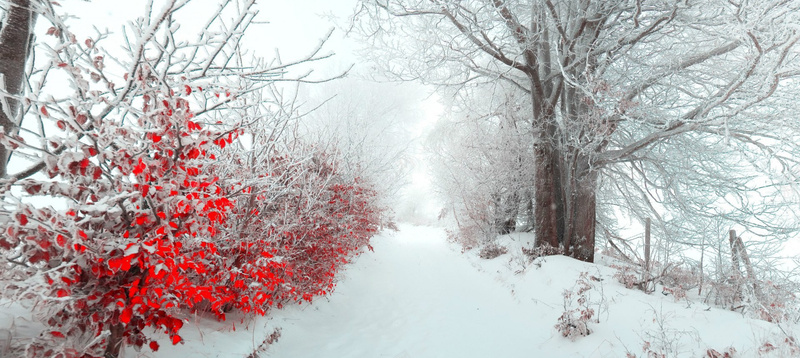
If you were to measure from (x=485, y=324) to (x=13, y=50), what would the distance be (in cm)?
598

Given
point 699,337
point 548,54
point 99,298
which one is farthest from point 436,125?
point 99,298

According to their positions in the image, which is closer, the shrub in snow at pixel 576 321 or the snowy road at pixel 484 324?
the snowy road at pixel 484 324

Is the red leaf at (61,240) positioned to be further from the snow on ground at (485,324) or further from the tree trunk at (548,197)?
the tree trunk at (548,197)

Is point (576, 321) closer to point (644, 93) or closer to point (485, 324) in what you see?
point (485, 324)

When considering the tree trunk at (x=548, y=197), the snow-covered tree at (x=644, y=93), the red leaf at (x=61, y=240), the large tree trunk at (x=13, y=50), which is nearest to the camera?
the red leaf at (x=61, y=240)

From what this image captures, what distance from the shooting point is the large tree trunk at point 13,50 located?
235 cm

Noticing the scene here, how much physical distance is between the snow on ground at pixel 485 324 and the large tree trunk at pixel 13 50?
4.46ft

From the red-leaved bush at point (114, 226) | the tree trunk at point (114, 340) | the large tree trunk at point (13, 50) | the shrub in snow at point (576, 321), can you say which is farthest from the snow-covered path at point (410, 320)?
the large tree trunk at point (13, 50)

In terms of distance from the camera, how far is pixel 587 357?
12.6ft

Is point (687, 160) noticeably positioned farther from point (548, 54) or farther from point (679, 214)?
point (548, 54)

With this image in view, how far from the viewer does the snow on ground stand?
347 cm

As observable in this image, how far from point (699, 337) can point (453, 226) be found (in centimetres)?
1428

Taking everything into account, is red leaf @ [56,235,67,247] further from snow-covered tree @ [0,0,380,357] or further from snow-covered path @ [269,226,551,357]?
snow-covered path @ [269,226,551,357]

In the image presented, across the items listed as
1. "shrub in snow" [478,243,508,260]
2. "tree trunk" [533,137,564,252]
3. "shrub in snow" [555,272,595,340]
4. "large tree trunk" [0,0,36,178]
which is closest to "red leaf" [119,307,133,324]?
"large tree trunk" [0,0,36,178]
